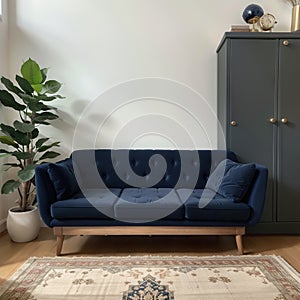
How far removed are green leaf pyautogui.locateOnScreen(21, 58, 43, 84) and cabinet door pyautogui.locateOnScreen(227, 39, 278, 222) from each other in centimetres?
177

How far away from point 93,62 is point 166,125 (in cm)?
101

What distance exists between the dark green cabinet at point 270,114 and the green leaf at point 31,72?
173 cm

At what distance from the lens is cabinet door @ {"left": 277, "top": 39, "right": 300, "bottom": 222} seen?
2.65 m

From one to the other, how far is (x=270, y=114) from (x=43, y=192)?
2.10 metres

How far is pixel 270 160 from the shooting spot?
2676mm

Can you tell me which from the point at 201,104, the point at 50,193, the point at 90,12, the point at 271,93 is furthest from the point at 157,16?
the point at 50,193

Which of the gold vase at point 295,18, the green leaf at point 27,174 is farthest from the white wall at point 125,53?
the green leaf at point 27,174

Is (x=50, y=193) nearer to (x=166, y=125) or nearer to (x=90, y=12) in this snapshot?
(x=166, y=125)

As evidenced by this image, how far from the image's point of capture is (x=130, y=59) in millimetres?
3014

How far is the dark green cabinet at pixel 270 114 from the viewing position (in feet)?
8.67

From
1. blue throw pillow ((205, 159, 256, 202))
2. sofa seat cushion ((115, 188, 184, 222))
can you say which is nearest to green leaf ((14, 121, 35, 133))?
sofa seat cushion ((115, 188, 184, 222))

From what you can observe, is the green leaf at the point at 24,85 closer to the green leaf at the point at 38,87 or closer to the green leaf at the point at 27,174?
the green leaf at the point at 38,87

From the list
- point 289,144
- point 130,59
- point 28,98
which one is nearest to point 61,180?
point 28,98

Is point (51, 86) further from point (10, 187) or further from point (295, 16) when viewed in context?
point (295, 16)
